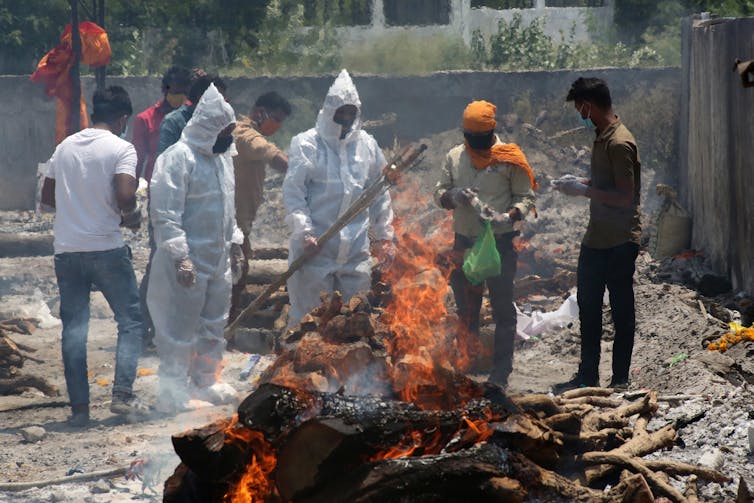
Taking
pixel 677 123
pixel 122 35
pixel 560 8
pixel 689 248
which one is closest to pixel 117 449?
pixel 689 248

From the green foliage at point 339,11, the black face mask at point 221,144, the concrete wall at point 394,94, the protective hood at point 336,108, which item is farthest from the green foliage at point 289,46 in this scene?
the black face mask at point 221,144

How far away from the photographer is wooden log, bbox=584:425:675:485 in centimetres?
480

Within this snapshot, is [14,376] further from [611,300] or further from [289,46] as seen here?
[289,46]

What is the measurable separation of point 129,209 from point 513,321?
308 centimetres

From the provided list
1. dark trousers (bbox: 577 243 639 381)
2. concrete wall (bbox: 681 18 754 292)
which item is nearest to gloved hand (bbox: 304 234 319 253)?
dark trousers (bbox: 577 243 639 381)

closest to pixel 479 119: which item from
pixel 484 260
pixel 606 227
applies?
pixel 484 260

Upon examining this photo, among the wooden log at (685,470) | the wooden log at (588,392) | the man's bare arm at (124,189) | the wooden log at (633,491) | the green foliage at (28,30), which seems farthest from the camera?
the green foliage at (28,30)

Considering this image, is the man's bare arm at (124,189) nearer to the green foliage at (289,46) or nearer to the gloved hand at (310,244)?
the gloved hand at (310,244)

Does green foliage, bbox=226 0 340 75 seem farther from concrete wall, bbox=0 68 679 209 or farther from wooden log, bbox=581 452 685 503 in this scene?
wooden log, bbox=581 452 685 503

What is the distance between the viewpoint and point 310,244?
24.1 ft

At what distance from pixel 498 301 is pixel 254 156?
2511 millimetres

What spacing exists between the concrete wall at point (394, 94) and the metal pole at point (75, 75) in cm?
369

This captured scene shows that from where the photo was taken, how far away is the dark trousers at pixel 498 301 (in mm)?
7508

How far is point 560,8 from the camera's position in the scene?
2395 centimetres
